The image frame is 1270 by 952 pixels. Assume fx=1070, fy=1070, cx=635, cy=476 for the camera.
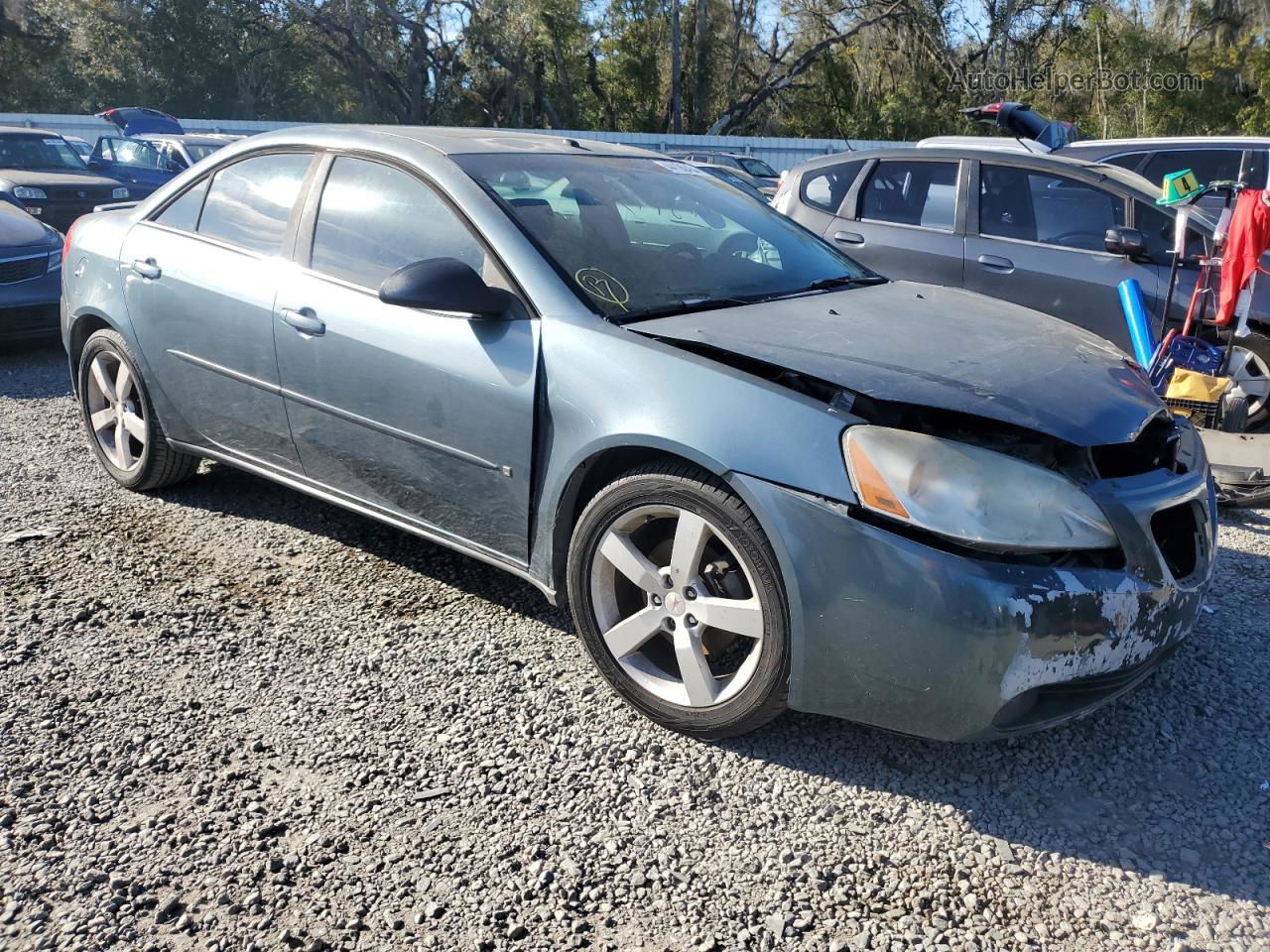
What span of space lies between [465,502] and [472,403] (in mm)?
323

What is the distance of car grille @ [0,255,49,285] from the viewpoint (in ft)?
25.2

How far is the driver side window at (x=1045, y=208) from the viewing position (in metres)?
6.44

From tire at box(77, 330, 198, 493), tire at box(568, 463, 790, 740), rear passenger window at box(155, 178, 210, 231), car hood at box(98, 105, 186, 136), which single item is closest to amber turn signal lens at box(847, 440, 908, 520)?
tire at box(568, 463, 790, 740)

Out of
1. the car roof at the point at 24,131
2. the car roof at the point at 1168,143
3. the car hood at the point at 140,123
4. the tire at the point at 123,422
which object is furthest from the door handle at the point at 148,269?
the car hood at the point at 140,123

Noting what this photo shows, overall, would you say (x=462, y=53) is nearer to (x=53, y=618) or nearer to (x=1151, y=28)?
(x=1151, y=28)

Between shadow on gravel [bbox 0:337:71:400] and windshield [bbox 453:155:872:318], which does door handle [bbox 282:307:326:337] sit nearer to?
windshield [bbox 453:155:872:318]

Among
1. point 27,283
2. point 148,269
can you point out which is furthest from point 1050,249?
point 27,283

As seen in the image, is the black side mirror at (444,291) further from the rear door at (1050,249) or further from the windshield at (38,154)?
the windshield at (38,154)

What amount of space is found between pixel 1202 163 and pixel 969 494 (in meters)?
7.23

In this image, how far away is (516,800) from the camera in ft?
8.71

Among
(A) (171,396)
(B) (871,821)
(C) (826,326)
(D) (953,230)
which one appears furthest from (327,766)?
(D) (953,230)

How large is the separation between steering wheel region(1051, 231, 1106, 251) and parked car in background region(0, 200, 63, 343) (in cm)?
680

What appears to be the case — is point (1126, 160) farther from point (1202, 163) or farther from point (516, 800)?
point (516, 800)

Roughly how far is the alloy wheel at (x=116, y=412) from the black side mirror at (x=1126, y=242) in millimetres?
5158
